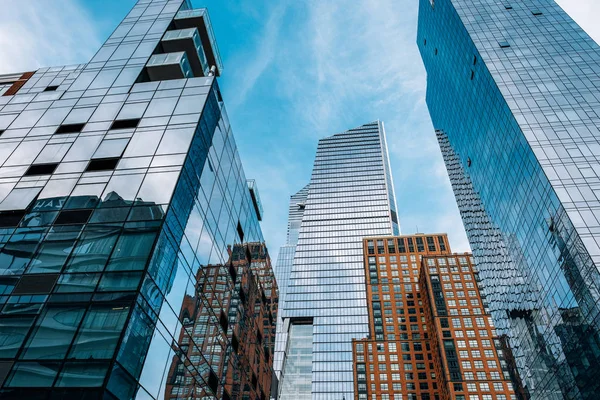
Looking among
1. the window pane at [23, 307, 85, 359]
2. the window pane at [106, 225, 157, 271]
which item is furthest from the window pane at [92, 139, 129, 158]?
the window pane at [23, 307, 85, 359]

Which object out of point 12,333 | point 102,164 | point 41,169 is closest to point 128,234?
point 12,333

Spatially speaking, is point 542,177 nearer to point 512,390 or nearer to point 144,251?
point 144,251

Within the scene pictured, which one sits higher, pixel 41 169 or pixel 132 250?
pixel 41 169

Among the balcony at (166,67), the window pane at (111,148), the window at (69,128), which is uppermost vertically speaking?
the balcony at (166,67)

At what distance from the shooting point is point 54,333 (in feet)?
58.0

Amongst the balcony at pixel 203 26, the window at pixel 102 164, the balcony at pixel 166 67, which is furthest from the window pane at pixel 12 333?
the balcony at pixel 203 26

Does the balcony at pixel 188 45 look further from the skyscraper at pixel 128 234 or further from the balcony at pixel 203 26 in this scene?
the balcony at pixel 203 26

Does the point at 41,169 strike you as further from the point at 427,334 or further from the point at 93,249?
the point at 427,334

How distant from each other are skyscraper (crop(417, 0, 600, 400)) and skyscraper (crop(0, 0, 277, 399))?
112 feet

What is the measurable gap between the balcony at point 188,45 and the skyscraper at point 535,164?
40.9m

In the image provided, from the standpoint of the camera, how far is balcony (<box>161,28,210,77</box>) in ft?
127

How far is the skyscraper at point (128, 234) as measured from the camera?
17.7 m

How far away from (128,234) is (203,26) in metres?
27.2

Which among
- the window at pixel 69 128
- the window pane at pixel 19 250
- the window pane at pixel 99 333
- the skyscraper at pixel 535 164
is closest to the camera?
the window pane at pixel 99 333
